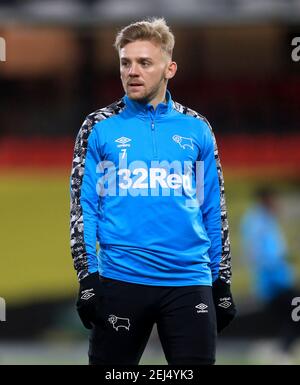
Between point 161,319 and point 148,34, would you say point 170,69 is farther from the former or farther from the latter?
point 161,319

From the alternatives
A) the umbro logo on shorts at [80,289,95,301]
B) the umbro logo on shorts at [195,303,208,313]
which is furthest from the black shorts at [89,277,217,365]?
the umbro logo on shorts at [80,289,95,301]

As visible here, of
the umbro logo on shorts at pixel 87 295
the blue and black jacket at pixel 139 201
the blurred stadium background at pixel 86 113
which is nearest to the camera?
the umbro logo on shorts at pixel 87 295

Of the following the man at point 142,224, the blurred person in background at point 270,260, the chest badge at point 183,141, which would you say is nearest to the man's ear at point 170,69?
the man at point 142,224

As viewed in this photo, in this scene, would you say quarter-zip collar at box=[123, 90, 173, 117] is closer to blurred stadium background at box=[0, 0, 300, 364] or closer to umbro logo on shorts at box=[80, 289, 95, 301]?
umbro logo on shorts at box=[80, 289, 95, 301]

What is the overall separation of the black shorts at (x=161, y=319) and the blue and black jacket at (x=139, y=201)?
4 centimetres

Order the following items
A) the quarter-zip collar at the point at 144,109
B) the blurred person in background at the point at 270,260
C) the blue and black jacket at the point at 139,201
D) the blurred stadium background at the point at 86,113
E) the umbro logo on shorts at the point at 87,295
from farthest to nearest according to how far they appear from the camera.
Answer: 1. the blurred stadium background at the point at 86,113
2. the blurred person in background at the point at 270,260
3. the quarter-zip collar at the point at 144,109
4. the blue and black jacket at the point at 139,201
5. the umbro logo on shorts at the point at 87,295

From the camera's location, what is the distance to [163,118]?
384cm

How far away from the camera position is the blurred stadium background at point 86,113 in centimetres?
1383

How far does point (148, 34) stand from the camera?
376 cm

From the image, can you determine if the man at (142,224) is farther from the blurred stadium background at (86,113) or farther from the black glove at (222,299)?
the blurred stadium background at (86,113)

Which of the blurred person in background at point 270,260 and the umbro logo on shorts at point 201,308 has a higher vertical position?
the umbro logo on shorts at point 201,308

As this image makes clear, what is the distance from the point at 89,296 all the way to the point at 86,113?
12.9 m

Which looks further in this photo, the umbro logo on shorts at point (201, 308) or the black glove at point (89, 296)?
the umbro logo on shorts at point (201, 308)

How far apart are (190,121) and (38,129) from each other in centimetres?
1253
